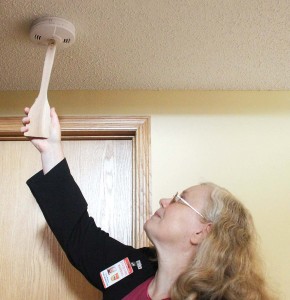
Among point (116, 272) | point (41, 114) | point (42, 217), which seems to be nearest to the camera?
point (41, 114)

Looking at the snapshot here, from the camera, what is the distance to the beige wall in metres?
1.66

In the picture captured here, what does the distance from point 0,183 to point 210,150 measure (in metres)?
0.88

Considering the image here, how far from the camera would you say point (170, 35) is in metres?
1.34

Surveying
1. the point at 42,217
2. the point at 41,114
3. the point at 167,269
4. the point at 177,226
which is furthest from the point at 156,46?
the point at 42,217

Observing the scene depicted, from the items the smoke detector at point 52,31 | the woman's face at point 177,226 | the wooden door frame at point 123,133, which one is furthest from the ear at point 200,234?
the smoke detector at point 52,31

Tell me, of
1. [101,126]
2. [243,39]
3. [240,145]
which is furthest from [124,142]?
[243,39]

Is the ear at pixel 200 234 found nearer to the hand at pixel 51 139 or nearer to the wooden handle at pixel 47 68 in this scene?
the hand at pixel 51 139

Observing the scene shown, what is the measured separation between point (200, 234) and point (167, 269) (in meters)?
0.15

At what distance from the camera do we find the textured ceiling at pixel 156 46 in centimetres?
120

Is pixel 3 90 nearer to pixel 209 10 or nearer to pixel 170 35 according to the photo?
pixel 170 35

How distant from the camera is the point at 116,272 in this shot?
1.36 meters

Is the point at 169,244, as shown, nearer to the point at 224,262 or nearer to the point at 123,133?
the point at 224,262

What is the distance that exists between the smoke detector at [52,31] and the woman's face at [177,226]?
618 millimetres

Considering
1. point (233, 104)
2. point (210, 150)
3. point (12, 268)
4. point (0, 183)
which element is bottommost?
point (12, 268)
